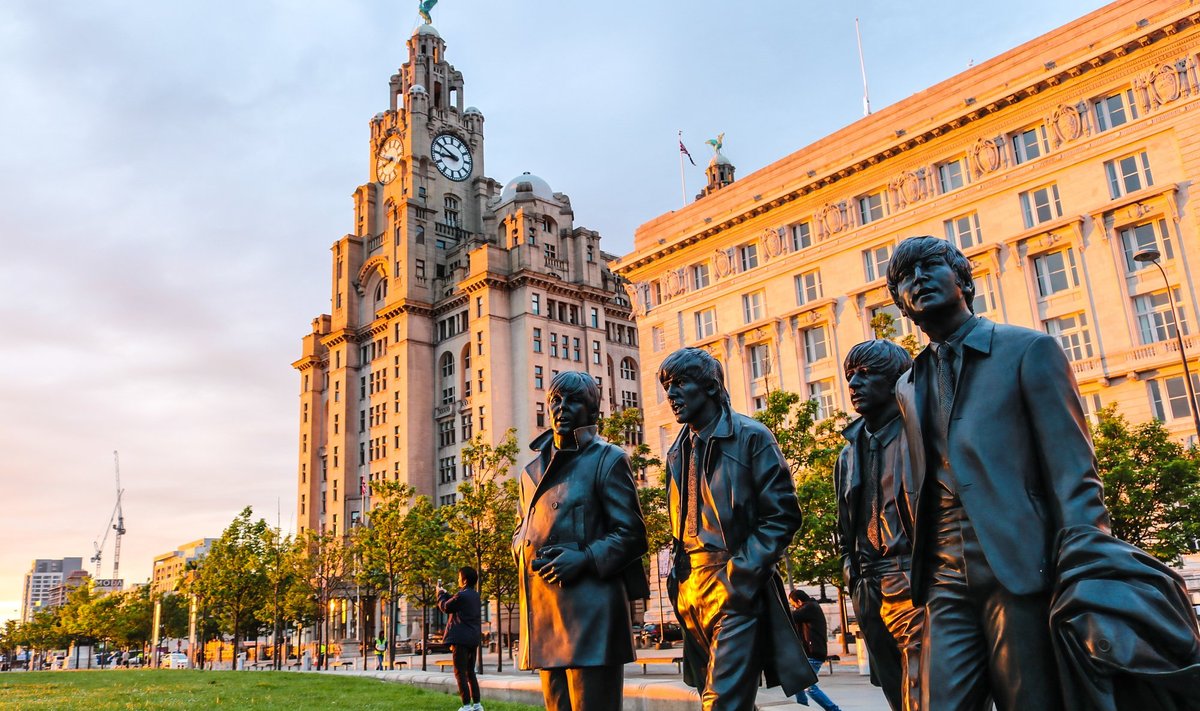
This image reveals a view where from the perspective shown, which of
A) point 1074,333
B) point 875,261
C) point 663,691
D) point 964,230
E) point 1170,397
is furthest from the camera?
point 875,261

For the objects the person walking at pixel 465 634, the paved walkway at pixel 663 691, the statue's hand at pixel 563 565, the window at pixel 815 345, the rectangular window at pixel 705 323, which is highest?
the rectangular window at pixel 705 323

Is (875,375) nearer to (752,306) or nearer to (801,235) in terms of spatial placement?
(801,235)

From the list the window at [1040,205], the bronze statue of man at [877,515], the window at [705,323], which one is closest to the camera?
the bronze statue of man at [877,515]

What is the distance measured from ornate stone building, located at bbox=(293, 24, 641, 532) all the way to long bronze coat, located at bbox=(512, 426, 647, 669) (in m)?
70.7

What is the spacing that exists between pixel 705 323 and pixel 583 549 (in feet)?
173

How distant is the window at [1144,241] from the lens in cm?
3975

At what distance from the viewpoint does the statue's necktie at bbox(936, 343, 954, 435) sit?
4.16 metres

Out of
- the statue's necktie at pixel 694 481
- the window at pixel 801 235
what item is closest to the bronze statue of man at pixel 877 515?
the statue's necktie at pixel 694 481

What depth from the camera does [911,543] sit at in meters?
4.92

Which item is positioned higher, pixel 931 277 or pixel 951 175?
pixel 951 175

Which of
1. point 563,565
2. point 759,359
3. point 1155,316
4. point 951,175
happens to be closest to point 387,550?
point 759,359

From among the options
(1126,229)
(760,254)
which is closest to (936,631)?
(1126,229)

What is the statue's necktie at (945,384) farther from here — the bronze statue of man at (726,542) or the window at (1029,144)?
the window at (1029,144)

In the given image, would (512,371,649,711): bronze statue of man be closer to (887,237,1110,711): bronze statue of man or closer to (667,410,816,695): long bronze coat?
(667,410,816,695): long bronze coat
